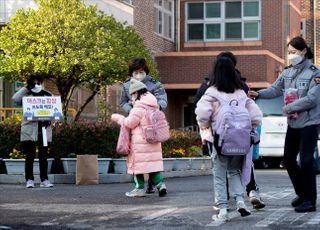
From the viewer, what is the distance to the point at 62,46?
17344 mm

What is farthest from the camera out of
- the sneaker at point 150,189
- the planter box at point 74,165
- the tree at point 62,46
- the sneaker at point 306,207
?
the tree at point 62,46

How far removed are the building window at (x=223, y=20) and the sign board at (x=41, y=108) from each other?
A: 20.2 m

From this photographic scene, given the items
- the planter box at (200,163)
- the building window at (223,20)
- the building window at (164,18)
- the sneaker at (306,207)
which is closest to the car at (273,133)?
the planter box at (200,163)

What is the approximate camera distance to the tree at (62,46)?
16.9 metres

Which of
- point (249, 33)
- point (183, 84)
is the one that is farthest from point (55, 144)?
point (249, 33)

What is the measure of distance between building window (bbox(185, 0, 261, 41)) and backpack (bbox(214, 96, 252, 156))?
2451 centimetres

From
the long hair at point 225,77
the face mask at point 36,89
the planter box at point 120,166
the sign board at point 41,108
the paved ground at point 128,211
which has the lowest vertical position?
the paved ground at point 128,211

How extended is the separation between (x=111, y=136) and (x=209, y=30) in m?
19.0

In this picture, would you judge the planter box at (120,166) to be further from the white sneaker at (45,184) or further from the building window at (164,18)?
the building window at (164,18)

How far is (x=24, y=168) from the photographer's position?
13234 mm

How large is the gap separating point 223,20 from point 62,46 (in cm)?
1585

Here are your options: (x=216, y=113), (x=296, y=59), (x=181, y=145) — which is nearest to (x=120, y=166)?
(x=181, y=145)

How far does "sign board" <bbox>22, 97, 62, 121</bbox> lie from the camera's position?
12164 millimetres

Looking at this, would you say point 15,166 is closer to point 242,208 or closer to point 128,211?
point 128,211
